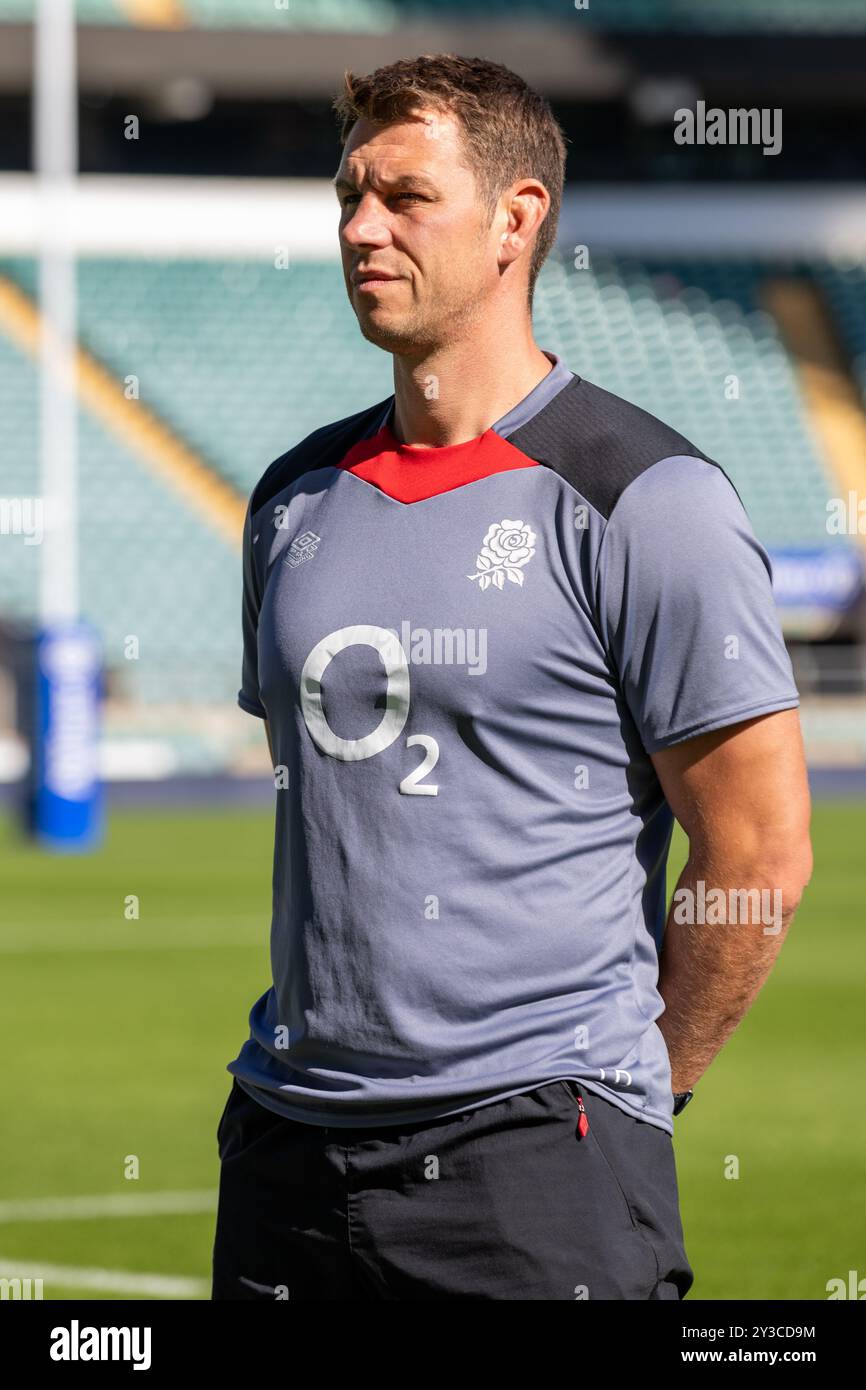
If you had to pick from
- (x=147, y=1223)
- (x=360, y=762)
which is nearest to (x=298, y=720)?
(x=360, y=762)

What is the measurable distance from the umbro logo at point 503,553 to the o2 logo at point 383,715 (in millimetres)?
120

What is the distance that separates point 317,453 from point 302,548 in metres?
0.19

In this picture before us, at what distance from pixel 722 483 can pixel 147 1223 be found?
12.5 ft

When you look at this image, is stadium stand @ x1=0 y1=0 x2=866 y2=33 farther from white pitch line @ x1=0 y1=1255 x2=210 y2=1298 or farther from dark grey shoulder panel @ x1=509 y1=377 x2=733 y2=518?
dark grey shoulder panel @ x1=509 y1=377 x2=733 y2=518

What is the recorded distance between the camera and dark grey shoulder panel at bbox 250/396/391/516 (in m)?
2.43

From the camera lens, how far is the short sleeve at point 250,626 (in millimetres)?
2516

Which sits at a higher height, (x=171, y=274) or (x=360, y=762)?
(x=171, y=274)

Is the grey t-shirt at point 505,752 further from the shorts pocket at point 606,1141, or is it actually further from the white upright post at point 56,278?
the white upright post at point 56,278

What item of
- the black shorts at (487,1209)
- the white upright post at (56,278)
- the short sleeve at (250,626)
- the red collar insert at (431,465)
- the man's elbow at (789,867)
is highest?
the white upright post at (56,278)

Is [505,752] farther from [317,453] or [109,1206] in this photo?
[109,1206]

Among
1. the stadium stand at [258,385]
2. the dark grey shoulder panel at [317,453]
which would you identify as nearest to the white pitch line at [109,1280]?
the dark grey shoulder panel at [317,453]

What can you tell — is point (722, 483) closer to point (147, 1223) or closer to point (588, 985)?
point (588, 985)

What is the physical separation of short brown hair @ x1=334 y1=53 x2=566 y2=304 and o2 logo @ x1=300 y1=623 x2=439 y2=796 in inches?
19.7
